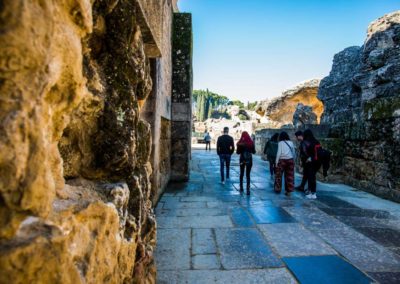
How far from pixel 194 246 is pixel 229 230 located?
67cm

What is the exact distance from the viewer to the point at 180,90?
6.70m

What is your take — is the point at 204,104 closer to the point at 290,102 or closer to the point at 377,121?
the point at 290,102

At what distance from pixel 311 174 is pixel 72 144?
200 inches

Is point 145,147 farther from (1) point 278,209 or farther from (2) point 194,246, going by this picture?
(1) point 278,209

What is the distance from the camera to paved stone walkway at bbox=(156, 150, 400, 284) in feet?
7.88

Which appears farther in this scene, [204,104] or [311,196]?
[204,104]

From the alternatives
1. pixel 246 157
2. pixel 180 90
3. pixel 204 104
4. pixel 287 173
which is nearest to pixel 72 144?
pixel 246 157

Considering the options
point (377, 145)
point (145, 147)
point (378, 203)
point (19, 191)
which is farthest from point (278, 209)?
point (19, 191)

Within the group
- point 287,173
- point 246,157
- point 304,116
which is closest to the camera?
point 287,173

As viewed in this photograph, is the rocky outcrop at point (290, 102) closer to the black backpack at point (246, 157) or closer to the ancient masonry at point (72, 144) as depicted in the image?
the black backpack at point (246, 157)

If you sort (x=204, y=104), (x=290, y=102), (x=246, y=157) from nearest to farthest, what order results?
(x=246, y=157) < (x=290, y=102) < (x=204, y=104)

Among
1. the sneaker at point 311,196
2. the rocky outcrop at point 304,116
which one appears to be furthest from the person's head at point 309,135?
the rocky outcrop at point 304,116

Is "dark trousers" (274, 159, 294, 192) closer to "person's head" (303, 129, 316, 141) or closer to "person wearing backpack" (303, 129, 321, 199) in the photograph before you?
"person wearing backpack" (303, 129, 321, 199)

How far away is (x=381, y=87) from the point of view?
6.39 m
